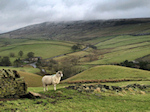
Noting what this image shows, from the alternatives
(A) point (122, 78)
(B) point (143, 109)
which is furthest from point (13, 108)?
(A) point (122, 78)

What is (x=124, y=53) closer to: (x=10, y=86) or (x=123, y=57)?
(x=123, y=57)

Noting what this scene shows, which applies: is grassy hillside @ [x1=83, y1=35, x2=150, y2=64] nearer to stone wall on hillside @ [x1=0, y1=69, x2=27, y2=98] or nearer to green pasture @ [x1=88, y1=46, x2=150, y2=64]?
green pasture @ [x1=88, y1=46, x2=150, y2=64]

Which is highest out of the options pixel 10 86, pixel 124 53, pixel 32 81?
pixel 10 86

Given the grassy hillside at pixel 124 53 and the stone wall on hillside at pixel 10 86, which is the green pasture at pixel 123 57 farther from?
the stone wall on hillside at pixel 10 86

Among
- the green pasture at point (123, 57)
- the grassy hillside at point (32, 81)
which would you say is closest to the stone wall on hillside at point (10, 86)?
the grassy hillside at point (32, 81)

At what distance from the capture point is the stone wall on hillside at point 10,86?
14551mm

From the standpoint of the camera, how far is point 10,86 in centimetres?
1523

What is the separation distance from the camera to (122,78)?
41375 millimetres

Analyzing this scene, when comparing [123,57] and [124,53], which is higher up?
[124,53]

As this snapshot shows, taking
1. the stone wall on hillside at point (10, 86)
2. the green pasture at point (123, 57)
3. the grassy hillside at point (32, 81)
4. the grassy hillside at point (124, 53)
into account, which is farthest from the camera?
the grassy hillside at point (124, 53)

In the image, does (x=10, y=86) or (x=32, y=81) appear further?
(x=32, y=81)

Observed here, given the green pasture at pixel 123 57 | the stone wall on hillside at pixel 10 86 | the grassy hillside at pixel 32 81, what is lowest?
the grassy hillside at pixel 32 81

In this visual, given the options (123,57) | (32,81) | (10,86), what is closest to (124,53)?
(123,57)

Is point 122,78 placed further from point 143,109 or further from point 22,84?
point 22,84
